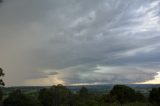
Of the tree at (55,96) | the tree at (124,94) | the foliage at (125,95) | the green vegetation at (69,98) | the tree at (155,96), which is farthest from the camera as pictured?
the tree at (124,94)

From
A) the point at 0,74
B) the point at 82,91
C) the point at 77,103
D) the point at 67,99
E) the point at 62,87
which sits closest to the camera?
the point at 0,74

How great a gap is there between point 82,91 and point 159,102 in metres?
25.6

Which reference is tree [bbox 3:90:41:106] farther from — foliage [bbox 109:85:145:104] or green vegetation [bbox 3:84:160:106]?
foliage [bbox 109:85:145:104]

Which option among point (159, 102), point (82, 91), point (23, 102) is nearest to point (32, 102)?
point (23, 102)

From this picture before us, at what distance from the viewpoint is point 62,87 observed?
84938mm

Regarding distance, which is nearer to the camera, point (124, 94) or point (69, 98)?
point (69, 98)

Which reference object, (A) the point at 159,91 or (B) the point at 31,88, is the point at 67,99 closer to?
(A) the point at 159,91

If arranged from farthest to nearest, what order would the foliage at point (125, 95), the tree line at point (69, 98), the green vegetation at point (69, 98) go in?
the foliage at point (125, 95) < the tree line at point (69, 98) < the green vegetation at point (69, 98)

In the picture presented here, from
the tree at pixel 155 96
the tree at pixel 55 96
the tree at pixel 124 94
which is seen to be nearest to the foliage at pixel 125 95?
the tree at pixel 124 94

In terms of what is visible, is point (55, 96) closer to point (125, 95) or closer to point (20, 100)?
point (20, 100)

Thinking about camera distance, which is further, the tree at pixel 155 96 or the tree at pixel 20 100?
the tree at pixel 155 96

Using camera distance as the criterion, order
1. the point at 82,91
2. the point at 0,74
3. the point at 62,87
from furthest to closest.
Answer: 1. the point at 82,91
2. the point at 62,87
3. the point at 0,74

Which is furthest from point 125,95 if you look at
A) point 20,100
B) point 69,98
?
point 20,100

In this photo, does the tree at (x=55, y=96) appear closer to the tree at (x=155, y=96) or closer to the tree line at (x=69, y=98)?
the tree line at (x=69, y=98)
